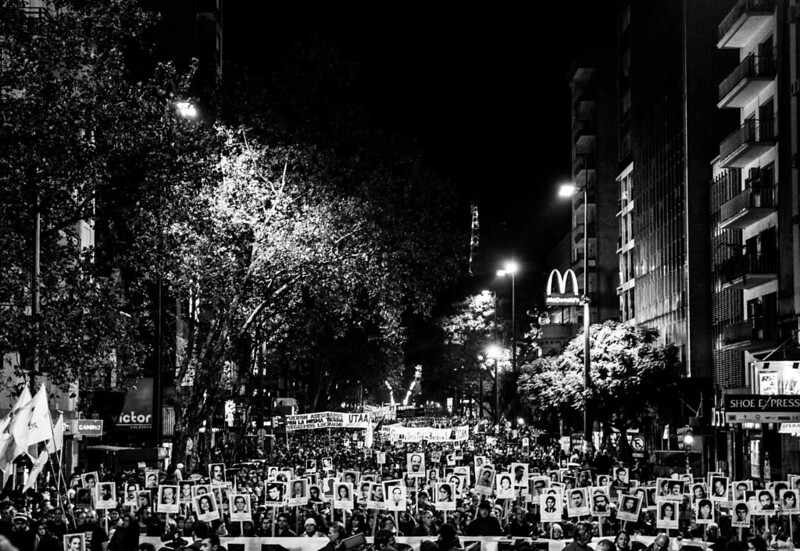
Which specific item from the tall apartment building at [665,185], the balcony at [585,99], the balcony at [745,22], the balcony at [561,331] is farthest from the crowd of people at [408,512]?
the balcony at [585,99]

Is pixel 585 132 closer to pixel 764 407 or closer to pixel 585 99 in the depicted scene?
pixel 585 99

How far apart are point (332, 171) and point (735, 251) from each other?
2016cm

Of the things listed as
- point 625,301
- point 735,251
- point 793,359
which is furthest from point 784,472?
point 625,301

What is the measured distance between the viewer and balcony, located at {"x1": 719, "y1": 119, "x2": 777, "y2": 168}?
141ft

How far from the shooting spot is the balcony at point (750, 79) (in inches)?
1693

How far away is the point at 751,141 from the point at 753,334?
6492 millimetres

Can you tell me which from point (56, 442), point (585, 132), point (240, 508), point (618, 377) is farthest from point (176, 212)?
point (585, 132)

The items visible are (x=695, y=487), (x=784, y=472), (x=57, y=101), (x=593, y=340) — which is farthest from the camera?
(x=593, y=340)

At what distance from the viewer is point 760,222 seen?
1767 inches

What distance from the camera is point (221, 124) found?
3219 cm

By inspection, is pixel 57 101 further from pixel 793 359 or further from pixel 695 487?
pixel 793 359

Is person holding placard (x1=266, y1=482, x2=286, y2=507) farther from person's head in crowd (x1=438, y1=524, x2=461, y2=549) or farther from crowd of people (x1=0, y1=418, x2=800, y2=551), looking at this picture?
person's head in crowd (x1=438, y1=524, x2=461, y2=549)

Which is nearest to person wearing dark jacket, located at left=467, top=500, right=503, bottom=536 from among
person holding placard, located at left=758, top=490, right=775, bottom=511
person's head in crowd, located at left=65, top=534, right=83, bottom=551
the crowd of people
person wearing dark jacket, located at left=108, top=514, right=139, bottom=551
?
the crowd of people

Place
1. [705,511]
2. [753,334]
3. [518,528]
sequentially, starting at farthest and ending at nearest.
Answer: [753,334], [705,511], [518,528]
